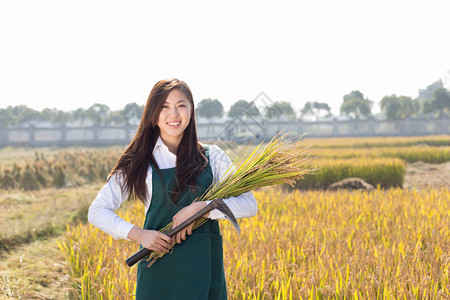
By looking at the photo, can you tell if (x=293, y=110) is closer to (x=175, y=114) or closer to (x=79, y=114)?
(x=79, y=114)

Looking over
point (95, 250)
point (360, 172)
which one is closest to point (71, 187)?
point (95, 250)

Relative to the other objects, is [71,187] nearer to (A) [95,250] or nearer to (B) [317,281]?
(A) [95,250]

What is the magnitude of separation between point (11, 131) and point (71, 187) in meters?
28.7

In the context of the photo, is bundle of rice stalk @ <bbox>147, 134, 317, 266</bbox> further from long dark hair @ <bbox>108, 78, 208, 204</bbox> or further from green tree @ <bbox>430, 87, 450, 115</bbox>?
green tree @ <bbox>430, 87, 450, 115</bbox>

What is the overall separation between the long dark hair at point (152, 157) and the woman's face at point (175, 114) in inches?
0.8

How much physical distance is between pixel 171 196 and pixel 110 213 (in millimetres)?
274

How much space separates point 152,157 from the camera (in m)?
1.88

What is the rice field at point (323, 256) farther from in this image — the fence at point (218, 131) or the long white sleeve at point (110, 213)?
the fence at point (218, 131)

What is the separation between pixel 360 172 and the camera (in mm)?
9281

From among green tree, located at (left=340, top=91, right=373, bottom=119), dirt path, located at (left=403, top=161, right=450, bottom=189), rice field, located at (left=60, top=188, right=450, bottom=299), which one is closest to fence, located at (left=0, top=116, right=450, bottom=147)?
green tree, located at (left=340, top=91, right=373, bottom=119)

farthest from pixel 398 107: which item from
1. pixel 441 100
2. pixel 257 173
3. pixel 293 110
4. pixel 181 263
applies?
pixel 181 263

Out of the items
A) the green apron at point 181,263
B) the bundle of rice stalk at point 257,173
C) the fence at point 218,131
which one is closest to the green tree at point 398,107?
the fence at point 218,131

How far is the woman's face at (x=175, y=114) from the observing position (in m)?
1.83

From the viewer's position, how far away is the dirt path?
9453 mm
